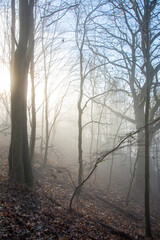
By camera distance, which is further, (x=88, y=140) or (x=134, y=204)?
(x=88, y=140)

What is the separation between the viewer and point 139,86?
13.6 metres

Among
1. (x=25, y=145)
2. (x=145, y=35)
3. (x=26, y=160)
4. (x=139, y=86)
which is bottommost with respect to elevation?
(x=26, y=160)

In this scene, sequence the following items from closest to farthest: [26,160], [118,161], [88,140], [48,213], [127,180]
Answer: [48,213] → [26,160] → [127,180] → [118,161] → [88,140]

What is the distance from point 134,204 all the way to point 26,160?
9.02m

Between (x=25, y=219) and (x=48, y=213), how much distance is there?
43.3 inches

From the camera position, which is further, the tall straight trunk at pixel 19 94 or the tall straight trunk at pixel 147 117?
the tall straight trunk at pixel 147 117

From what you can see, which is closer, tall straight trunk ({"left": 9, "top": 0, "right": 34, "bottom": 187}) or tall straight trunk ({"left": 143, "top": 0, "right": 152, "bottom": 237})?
tall straight trunk ({"left": 9, "top": 0, "right": 34, "bottom": 187})

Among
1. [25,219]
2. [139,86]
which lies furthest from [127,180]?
[25,219]

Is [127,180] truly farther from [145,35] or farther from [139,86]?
[145,35]

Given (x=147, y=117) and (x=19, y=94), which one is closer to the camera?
(x=19, y=94)

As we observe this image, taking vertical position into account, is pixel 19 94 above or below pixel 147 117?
above

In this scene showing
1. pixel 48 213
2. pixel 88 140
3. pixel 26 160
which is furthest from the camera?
pixel 88 140

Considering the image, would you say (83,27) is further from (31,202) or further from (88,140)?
(88,140)

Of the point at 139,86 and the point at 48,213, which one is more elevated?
the point at 139,86
